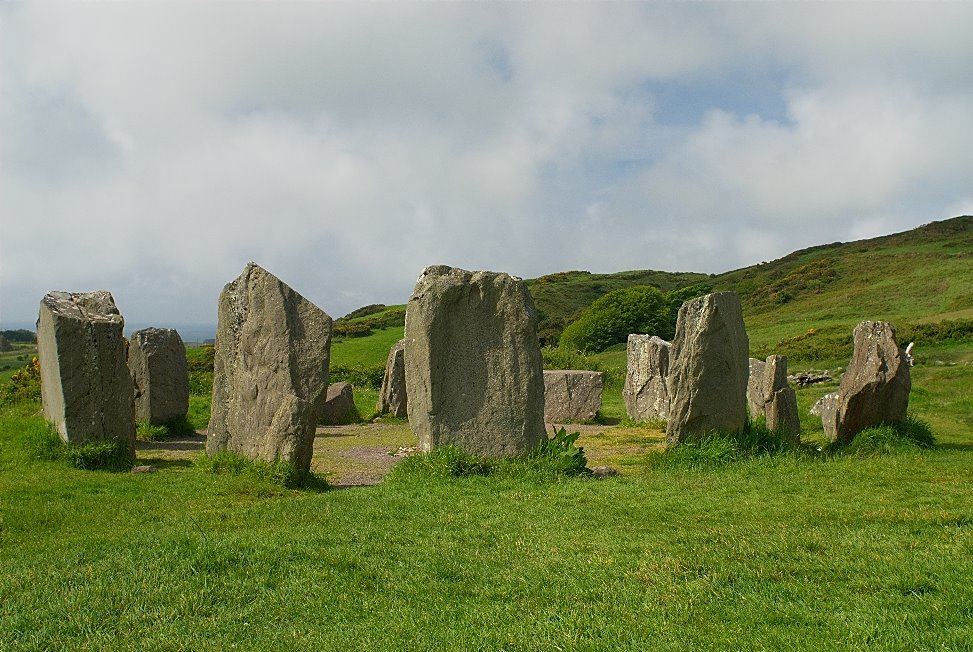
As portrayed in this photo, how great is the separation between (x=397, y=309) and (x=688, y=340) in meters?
57.6

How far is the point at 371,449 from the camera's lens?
50.6ft

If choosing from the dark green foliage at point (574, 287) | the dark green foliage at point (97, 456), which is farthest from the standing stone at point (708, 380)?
the dark green foliage at point (574, 287)

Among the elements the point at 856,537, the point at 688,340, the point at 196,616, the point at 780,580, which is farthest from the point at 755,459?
the point at 196,616

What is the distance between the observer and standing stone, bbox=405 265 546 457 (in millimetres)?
11164

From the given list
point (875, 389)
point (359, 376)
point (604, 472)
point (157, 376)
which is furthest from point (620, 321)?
point (604, 472)

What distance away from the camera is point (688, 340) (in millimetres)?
12172

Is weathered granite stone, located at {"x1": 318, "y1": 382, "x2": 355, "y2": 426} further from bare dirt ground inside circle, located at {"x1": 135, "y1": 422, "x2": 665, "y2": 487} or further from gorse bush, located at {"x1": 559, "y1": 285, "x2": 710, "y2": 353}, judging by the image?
gorse bush, located at {"x1": 559, "y1": 285, "x2": 710, "y2": 353}

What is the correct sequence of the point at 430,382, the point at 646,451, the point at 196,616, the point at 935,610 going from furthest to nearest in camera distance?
1. the point at 646,451
2. the point at 430,382
3. the point at 196,616
4. the point at 935,610

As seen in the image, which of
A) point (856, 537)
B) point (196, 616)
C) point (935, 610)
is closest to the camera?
point (935, 610)

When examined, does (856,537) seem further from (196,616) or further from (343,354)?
(343,354)

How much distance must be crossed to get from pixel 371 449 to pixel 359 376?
14707 millimetres

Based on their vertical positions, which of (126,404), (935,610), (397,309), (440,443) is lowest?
(935,610)

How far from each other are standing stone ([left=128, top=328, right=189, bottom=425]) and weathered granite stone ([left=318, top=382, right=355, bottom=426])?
11.8 ft

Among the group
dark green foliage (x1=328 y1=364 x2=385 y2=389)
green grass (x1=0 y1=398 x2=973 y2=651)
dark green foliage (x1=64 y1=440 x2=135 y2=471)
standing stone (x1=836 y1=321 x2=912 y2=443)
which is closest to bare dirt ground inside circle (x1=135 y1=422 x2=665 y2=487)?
dark green foliage (x1=64 y1=440 x2=135 y2=471)
